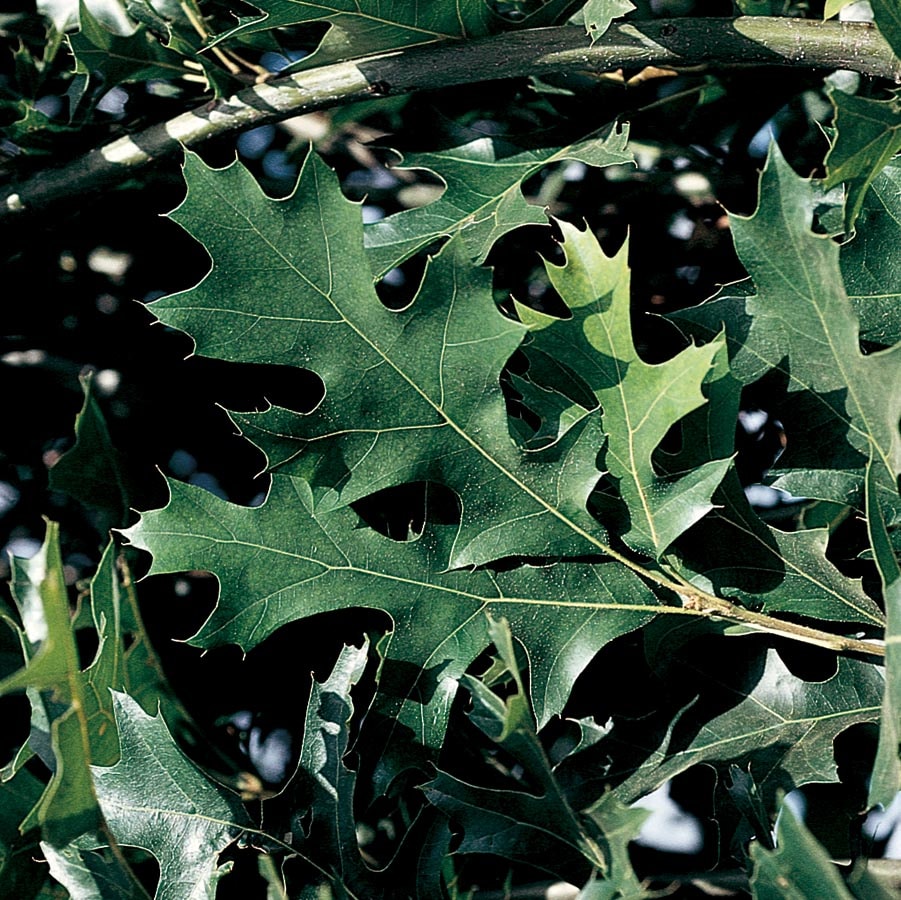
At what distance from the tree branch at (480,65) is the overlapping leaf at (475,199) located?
0.05m

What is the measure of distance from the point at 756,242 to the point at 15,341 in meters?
0.63

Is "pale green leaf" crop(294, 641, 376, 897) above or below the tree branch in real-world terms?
below

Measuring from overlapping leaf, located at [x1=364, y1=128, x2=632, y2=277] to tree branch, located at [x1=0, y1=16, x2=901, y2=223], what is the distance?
5 centimetres

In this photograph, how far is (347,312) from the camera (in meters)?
0.49

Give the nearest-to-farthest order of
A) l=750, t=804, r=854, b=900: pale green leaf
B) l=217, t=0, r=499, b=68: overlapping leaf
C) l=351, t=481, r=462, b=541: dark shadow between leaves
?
1. l=750, t=804, r=854, b=900: pale green leaf
2. l=217, t=0, r=499, b=68: overlapping leaf
3. l=351, t=481, r=462, b=541: dark shadow between leaves

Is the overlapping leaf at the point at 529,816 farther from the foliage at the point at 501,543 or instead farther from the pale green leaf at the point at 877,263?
the pale green leaf at the point at 877,263

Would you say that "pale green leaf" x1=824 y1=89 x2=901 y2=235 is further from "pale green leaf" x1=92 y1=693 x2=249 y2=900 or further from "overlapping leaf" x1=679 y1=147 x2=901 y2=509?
"pale green leaf" x1=92 y1=693 x2=249 y2=900

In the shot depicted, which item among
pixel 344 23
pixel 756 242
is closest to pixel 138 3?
pixel 344 23

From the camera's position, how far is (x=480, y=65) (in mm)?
588

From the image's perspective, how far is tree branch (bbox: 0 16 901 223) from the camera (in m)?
0.54

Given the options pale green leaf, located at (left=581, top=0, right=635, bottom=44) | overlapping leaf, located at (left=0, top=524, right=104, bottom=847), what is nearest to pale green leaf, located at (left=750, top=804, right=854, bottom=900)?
overlapping leaf, located at (left=0, top=524, right=104, bottom=847)

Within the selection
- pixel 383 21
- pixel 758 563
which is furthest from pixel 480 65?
pixel 758 563

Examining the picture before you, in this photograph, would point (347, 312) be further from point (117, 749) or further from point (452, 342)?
point (117, 749)

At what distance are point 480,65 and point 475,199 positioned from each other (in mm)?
75
